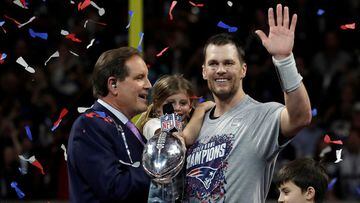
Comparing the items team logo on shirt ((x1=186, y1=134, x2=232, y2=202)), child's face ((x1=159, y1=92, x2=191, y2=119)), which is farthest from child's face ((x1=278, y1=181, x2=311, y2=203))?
child's face ((x1=159, y1=92, x2=191, y2=119))

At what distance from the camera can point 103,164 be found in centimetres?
527

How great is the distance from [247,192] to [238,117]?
48cm

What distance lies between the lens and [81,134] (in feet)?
17.7

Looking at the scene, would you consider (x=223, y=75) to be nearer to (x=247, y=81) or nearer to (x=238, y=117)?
(x=238, y=117)

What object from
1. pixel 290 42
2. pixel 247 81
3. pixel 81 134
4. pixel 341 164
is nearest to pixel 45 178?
pixel 247 81

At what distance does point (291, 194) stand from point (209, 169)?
0.72 meters

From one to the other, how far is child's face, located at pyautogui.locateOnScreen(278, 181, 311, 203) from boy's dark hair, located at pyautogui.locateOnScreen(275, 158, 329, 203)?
2cm

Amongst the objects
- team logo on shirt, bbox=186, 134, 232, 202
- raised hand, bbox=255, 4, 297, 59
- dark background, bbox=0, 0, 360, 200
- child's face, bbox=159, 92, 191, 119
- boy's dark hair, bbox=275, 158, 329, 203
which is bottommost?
dark background, bbox=0, 0, 360, 200

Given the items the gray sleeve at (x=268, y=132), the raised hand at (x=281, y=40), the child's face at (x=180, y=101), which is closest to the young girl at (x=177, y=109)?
the child's face at (x=180, y=101)

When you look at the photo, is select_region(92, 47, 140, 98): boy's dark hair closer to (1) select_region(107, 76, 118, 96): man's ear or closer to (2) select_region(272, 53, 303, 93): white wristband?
(1) select_region(107, 76, 118, 96): man's ear

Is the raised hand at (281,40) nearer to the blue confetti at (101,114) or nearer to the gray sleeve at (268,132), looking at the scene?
the gray sleeve at (268,132)

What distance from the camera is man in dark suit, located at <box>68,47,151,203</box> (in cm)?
525

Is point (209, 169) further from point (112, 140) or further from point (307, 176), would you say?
point (307, 176)

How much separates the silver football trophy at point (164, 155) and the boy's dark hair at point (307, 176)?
1081mm
